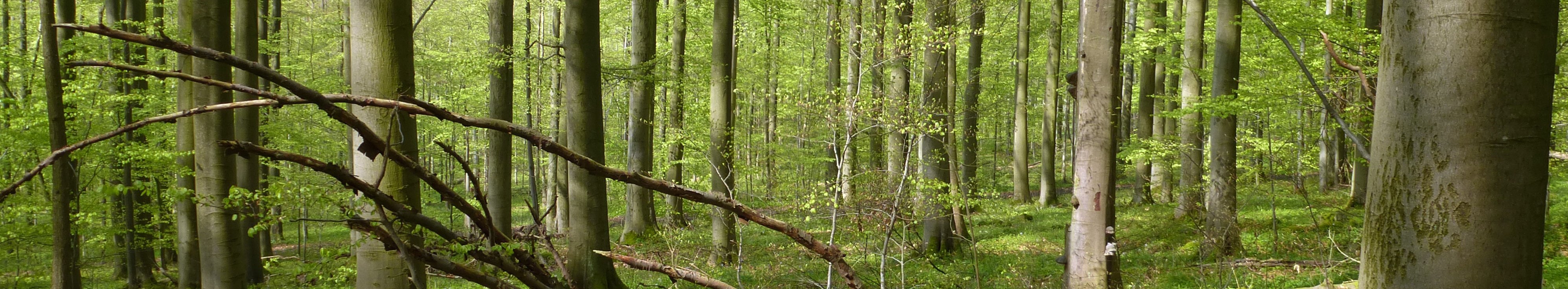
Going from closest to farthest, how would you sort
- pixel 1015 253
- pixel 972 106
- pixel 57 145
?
pixel 57 145, pixel 1015 253, pixel 972 106

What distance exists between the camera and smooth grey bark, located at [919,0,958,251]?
35.8 feet

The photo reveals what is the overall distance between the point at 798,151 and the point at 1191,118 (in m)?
10.3

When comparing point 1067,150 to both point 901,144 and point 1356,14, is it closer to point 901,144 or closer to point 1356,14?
point 1356,14

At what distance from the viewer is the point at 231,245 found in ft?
26.5

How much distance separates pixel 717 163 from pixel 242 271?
5955mm

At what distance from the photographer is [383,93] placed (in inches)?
117

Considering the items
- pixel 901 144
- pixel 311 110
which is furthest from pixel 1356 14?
pixel 311 110

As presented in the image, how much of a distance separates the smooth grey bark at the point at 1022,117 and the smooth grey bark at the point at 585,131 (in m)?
14.5

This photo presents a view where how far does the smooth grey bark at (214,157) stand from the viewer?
717cm

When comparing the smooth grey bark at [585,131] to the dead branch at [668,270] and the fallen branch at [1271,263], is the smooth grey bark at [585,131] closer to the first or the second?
the dead branch at [668,270]

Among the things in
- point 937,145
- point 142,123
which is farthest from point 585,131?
point 937,145

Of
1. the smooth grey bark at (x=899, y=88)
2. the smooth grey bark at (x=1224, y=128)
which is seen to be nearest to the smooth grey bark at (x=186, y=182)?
the smooth grey bark at (x=899, y=88)

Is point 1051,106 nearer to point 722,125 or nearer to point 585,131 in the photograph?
point 722,125

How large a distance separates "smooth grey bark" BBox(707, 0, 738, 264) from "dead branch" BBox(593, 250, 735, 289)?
8.25m
